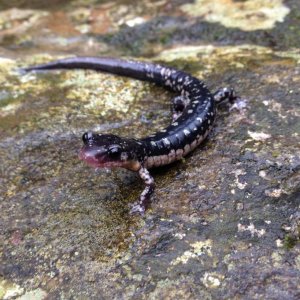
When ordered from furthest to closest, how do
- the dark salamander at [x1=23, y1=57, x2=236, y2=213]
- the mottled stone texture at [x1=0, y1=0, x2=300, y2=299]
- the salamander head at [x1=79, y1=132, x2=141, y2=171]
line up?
the dark salamander at [x1=23, y1=57, x2=236, y2=213]
the salamander head at [x1=79, y1=132, x2=141, y2=171]
the mottled stone texture at [x1=0, y1=0, x2=300, y2=299]

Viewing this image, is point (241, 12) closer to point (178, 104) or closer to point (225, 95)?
point (225, 95)

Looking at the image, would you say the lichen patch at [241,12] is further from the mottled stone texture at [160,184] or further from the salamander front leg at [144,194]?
the salamander front leg at [144,194]

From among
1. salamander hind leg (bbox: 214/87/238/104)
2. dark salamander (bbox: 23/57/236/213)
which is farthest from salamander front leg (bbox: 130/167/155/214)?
salamander hind leg (bbox: 214/87/238/104)

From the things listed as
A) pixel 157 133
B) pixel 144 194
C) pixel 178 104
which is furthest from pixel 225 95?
pixel 144 194

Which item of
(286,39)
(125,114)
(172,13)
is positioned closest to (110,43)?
(172,13)

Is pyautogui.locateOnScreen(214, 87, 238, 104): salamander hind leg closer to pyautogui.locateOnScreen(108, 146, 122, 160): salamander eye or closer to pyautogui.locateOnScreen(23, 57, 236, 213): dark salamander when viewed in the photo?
pyautogui.locateOnScreen(23, 57, 236, 213): dark salamander
